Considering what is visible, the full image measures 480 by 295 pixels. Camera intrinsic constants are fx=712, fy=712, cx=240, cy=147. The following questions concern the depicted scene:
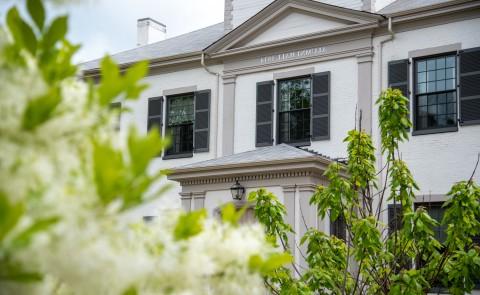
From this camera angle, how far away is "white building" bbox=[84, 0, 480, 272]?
14688mm

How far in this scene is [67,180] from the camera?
46.3 inches

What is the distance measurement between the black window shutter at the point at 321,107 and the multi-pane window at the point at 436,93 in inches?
81.1

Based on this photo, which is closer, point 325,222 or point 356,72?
point 325,222

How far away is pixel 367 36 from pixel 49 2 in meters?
15.2

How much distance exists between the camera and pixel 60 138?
124 cm

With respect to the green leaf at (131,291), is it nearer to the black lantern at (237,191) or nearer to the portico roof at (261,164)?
the portico roof at (261,164)

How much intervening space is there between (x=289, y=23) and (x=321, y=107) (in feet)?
8.09

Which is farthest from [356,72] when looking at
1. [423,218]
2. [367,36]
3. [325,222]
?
[423,218]

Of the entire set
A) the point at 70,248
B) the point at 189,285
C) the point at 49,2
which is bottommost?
the point at 189,285

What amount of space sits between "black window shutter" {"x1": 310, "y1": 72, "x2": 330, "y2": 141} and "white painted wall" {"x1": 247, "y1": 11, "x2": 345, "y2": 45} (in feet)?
3.95

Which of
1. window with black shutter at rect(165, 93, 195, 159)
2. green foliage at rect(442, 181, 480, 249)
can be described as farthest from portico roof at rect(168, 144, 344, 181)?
green foliage at rect(442, 181, 480, 249)

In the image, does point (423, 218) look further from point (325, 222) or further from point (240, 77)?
point (240, 77)

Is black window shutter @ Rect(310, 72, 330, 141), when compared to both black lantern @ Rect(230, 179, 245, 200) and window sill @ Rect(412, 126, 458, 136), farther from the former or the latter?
black lantern @ Rect(230, 179, 245, 200)

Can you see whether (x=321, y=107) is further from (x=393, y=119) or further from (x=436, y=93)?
(x=393, y=119)
